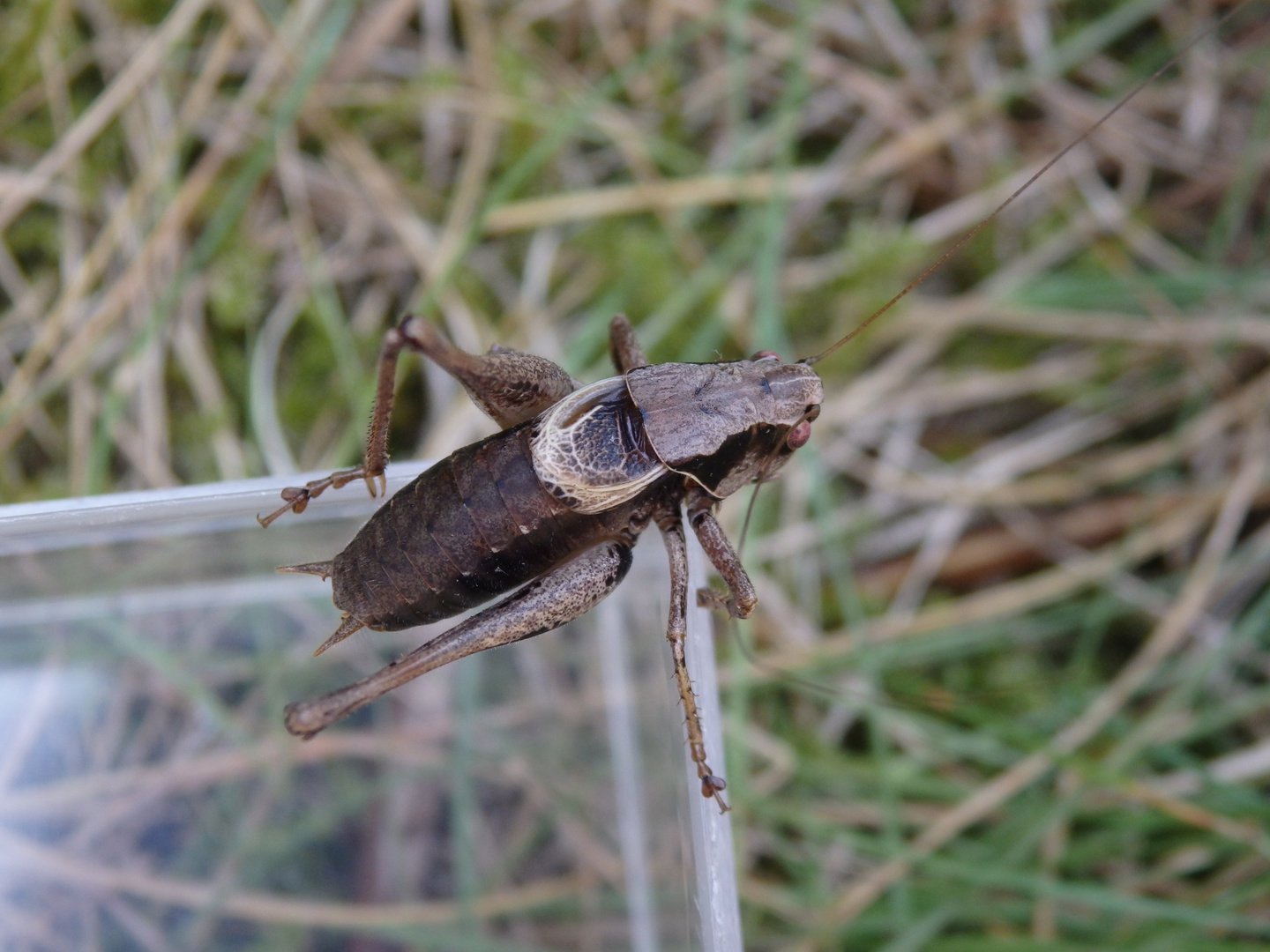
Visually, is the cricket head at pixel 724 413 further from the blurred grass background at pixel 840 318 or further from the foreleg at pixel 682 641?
the blurred grass background at pixel 840 318

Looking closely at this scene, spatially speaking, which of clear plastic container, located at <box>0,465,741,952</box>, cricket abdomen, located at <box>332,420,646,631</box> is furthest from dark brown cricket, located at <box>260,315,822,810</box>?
clear plastic container, located at <box>0,465,741,952</box>

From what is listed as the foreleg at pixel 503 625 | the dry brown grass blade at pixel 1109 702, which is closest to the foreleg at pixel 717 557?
the foreleg at pixel 503 625

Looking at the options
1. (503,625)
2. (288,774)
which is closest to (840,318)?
(503,625)

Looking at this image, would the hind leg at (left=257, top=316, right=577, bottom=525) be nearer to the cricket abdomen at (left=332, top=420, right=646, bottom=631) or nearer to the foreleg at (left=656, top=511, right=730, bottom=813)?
the cricket abdomen at (left=332, top=420, right=646, bottom=631)

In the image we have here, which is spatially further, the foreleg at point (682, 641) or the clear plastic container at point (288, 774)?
the clear plastic container at point (288, 774)

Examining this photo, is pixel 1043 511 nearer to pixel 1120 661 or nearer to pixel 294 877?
A: pixel 1120 661
